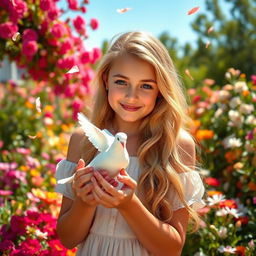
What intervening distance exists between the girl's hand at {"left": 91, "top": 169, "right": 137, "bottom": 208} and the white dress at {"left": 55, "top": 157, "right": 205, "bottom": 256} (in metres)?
0.26

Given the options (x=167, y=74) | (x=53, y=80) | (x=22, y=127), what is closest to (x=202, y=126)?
(x=53, y=80)

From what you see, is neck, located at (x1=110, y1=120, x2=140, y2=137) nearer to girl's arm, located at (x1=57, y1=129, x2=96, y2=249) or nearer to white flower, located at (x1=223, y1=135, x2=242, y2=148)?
girl's arm, located at (x1=57, y1=129, x2=96, y2=249)

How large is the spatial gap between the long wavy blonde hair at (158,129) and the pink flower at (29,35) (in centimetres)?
136

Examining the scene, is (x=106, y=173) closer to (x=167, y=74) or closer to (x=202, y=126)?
(x=167, y=74)

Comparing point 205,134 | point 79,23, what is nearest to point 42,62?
point 79,23

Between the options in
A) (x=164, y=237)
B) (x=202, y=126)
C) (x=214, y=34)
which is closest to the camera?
(x=164, y=237)

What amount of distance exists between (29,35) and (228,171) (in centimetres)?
159

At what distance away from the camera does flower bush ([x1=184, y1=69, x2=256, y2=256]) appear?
2.46 m

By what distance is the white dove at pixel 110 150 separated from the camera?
1.43m

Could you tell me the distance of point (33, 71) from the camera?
348 cm

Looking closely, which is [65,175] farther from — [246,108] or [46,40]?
[246,108]

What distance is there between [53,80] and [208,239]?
69.1 inches

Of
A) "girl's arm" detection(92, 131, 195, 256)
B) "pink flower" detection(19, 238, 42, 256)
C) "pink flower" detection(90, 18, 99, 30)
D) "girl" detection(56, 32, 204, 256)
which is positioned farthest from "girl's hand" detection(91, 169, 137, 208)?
"pink flower" detection(90, 18, 99, 30)

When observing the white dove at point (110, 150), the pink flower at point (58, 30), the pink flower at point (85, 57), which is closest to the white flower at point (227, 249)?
the white dove at point (110, 150)
